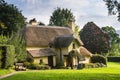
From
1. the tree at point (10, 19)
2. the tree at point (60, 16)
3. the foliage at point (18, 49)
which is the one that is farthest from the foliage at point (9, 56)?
the tree at point (60, 16)

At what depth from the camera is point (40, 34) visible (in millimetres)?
62906

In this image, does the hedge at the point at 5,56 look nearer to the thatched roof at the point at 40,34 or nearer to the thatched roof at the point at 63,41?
the thatched roof at the point at 40,34

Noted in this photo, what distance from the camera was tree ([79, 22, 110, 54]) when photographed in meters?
86.7

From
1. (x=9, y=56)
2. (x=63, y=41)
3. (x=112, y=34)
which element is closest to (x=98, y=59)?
(x=63, y=41)

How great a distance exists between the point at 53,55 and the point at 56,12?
186ft

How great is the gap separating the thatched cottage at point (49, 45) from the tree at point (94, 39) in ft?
73.4

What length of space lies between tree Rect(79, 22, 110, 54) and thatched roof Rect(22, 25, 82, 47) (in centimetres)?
2076

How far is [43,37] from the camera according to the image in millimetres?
62250

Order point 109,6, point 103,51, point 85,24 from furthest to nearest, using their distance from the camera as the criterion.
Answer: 1. point 85,24
2. point 103,51
3. point 109,6

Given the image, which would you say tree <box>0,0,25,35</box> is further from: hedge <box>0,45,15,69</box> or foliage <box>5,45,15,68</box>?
hedge <box>0,45,15,69</box>

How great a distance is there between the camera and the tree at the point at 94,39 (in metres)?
86.7

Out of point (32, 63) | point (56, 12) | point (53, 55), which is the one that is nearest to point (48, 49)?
point (53, 55)

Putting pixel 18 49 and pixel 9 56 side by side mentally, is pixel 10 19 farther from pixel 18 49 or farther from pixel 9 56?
pixel 9 56

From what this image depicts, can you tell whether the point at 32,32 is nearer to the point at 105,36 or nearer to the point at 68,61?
the point at 68,61
